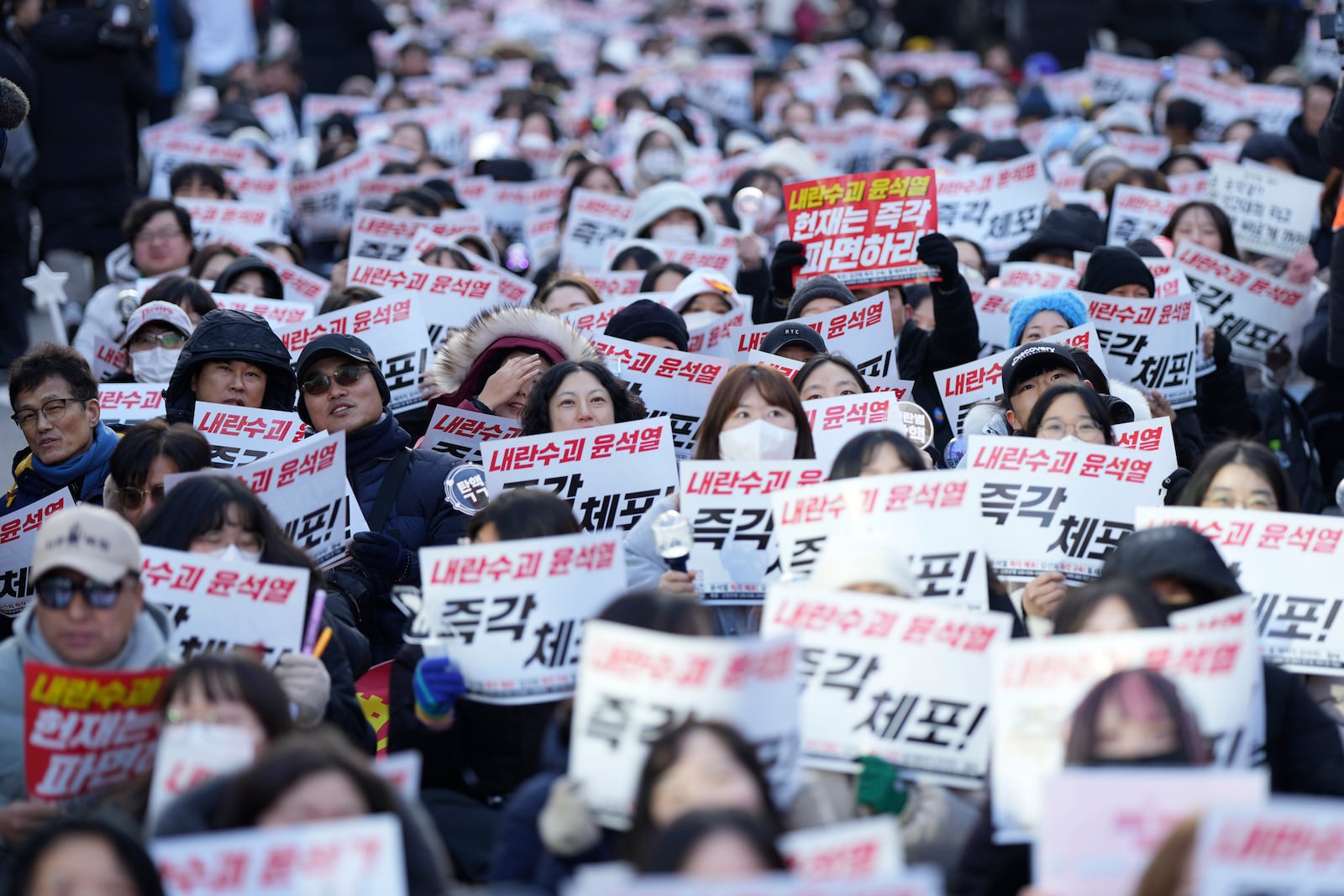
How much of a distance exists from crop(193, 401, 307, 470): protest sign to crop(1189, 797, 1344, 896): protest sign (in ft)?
15.3

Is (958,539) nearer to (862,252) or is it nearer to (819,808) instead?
(819,808)

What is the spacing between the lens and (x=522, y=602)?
570cm

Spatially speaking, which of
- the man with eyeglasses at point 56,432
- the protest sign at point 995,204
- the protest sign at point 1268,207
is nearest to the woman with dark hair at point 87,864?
the man with eyeglasses at point 56,432

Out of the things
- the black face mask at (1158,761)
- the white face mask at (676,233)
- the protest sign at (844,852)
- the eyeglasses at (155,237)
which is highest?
the white face mask at (676,233)

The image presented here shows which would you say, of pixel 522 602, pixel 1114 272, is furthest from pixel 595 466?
pixel 1114 272

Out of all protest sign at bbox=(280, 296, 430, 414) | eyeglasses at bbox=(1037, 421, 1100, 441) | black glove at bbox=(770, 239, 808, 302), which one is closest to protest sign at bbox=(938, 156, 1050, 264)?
black glove at bbox=(770, 239, 808, 302)

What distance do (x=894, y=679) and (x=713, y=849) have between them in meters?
1.48

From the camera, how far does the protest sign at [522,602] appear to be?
5.70 metres

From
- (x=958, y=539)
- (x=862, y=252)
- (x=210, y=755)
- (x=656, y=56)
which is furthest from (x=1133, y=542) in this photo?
(x=656, y=56)

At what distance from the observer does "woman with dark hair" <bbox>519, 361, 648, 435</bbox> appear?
24.6ft

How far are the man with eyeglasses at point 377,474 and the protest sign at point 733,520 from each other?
120 cm

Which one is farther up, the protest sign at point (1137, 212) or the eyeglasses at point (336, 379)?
the protest sign at point (1137, 212)

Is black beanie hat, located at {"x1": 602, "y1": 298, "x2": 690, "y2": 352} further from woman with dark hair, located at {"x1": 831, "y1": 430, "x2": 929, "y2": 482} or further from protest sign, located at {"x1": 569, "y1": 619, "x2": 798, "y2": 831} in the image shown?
protest sign, located at {"x1": 569, "y1": 619, "x2": 798, "y2": 831}

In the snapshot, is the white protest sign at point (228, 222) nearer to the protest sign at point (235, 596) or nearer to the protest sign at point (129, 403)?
the protest sign at point (129, 403)
